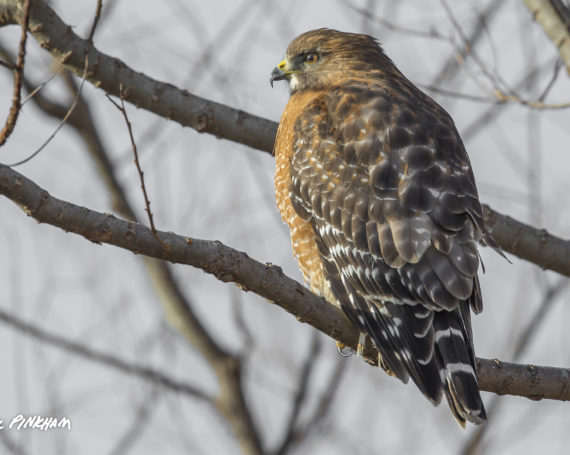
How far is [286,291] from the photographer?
393cm

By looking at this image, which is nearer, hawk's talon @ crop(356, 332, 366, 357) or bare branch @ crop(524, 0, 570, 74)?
hawk's talon @ crop(356, 332, 366, 357)

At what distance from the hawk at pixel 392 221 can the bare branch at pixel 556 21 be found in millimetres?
736

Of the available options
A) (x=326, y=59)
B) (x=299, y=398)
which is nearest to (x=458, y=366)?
(x=326, y=59)

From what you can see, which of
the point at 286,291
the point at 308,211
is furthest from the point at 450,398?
the point at 308,211

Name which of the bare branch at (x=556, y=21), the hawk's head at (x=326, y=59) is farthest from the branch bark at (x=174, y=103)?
the bare branch at (x=556, y=21)

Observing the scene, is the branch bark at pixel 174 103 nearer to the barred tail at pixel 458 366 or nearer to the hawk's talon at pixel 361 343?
the barred tail at pixel 458 366

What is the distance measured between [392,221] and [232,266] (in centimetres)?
123

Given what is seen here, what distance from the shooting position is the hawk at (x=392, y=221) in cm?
443

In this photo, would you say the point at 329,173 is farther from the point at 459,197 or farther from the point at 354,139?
the point at 459,197

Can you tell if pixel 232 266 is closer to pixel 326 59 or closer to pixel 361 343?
pixel 361 343

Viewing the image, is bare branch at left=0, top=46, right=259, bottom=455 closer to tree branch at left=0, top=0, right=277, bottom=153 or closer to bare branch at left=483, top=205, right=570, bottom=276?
tree branch at left=0, top=0, right=277, bottom=153

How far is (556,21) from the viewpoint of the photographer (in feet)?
17.0

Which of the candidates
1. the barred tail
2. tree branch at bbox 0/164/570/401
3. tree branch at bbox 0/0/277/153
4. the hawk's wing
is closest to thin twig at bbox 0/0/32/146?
tree branch at bbox 0/164/570/401

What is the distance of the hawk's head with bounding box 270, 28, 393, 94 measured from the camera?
6.14 meters
